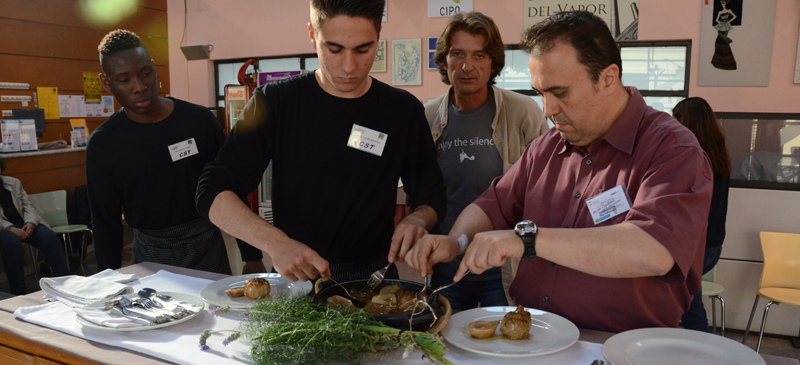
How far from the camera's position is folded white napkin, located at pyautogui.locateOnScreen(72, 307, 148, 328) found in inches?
53.6

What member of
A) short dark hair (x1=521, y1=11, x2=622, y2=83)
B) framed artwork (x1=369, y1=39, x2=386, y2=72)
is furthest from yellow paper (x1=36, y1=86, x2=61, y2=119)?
short dark hair (x1=521, y1=11, x2=622, y2=83)

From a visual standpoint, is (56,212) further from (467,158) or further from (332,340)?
(332,340)

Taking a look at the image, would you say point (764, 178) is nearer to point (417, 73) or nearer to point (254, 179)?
point (417, 73)

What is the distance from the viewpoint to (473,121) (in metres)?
2.50

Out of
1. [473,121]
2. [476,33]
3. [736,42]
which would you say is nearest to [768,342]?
[736,42]

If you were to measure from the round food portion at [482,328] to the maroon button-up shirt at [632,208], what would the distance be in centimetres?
27

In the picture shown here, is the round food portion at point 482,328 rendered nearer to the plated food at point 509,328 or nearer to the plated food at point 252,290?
the plated food at point 509,328

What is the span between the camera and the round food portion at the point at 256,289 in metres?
1.53

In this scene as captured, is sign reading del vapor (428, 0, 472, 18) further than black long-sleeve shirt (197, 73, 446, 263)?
Yes

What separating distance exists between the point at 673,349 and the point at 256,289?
106 centimetres

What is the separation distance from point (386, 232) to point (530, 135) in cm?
96

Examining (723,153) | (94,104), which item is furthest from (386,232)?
(94,104)

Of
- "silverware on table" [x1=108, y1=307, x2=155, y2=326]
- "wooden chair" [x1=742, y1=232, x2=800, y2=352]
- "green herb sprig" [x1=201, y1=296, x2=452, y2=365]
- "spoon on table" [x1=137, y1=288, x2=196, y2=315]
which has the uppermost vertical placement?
"green herb sprig" [x1=201, y1=296, x2=452, y2=365]

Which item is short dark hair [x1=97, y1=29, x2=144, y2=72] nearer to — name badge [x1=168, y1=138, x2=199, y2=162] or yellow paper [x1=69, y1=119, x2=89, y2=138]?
name badge [x1=168, y1=138, x2=199, y2=162]
